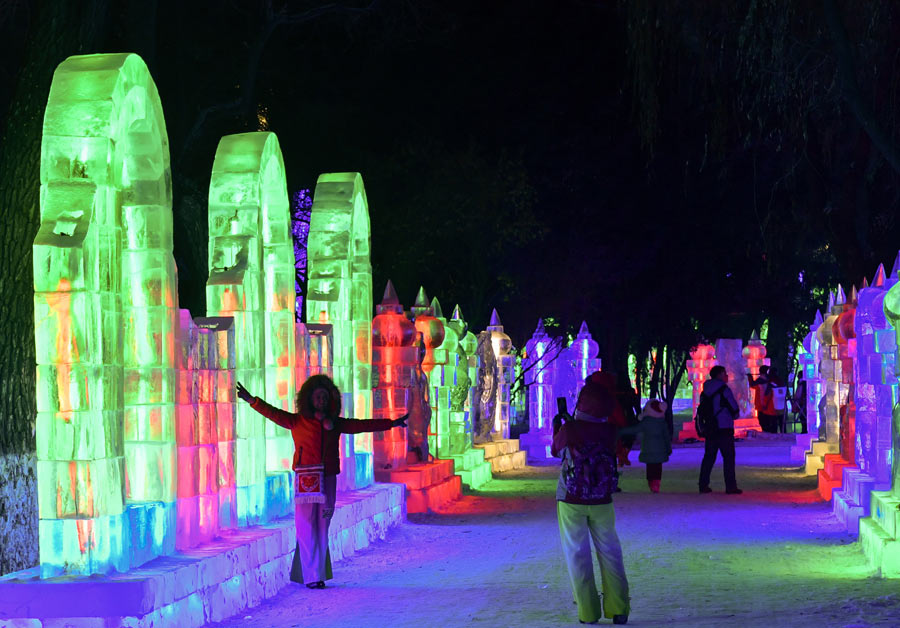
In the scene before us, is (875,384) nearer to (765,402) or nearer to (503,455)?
(503,455)

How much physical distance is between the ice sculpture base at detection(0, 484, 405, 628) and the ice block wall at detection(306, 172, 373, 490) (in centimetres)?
258

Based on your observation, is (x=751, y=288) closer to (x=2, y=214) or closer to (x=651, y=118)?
(x=651, y=118)

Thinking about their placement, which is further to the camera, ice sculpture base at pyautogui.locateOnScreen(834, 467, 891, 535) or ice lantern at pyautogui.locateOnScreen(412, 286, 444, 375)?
ice lantern at pyautogui.locateOnScreen(412, 286, 444, 375)

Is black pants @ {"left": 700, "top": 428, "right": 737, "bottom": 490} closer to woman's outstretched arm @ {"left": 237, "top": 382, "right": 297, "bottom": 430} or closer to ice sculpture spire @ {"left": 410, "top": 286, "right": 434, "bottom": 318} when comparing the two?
ice sculpture spire @ {"left": 410, "top": 286, "right": 434, "bottom": 318}

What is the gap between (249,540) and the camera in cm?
1102

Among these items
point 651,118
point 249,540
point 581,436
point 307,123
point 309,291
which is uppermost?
point 307,123

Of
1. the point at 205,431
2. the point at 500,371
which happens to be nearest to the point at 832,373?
the point at 500,371

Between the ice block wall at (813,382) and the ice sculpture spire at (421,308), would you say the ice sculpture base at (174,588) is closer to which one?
the ice sculpture spire at (421,308)

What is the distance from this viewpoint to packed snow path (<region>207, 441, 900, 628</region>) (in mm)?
10266

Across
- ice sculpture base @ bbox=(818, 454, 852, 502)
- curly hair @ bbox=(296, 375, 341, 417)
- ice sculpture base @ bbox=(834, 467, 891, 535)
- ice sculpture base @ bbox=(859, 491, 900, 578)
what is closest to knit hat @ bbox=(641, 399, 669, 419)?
ice sculpture base @ bbox=(818, 454, 852, 502)

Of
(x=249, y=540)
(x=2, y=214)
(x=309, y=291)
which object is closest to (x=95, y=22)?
(x=2, y=214)

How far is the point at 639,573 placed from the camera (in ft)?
41.3

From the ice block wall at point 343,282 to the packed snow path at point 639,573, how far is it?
1.08 metres

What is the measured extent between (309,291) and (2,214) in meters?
3.85
